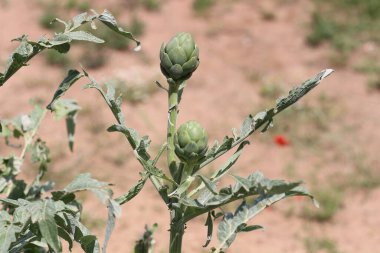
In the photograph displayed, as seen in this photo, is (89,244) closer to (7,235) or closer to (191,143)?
(7,235)

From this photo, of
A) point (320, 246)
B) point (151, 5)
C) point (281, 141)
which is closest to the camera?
point (320, 246)

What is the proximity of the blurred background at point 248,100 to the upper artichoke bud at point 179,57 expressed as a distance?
241cm

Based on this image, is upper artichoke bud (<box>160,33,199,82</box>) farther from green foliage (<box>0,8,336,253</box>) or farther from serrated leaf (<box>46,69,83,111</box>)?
serrated leaf (<box>46,69,83,111</box>)

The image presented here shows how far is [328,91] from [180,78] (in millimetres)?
4132

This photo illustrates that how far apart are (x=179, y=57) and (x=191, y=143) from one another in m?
0.18

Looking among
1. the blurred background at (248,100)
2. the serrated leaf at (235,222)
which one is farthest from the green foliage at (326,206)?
the serrated leaf at (235,222)

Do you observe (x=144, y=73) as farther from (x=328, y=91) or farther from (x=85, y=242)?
(x=85, y=242)

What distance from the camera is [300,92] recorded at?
135 cm

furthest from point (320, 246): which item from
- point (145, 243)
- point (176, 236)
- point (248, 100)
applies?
point (176, 236)

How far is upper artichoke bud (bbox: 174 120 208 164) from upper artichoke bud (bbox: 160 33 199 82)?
4.2 inches

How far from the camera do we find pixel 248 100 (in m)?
5.31

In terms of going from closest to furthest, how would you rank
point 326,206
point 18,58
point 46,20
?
point 18,58
point 326,206
point 46,20

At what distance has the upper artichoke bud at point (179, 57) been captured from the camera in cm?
139

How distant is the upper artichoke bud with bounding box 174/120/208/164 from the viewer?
54.4 inches
